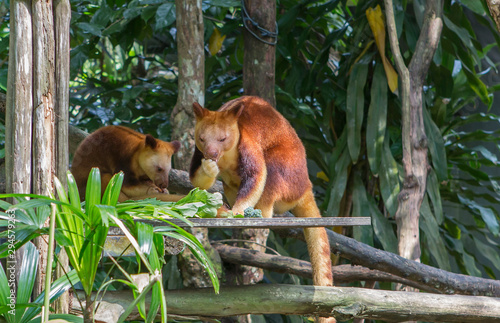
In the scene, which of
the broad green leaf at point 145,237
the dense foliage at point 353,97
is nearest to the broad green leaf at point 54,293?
the broad green leaf at point 145,237

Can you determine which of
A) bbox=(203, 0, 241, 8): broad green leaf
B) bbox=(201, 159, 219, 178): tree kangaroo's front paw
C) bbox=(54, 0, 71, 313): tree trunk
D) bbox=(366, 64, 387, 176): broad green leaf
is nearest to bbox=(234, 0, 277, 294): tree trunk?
bbox=(203, 0, 241, 8): broad green leaf

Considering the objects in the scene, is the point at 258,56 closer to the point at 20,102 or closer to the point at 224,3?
the point at 224,3

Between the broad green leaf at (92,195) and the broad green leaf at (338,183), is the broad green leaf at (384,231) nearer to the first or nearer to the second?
the broad green leaf at (338,183)

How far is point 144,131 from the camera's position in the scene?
5.02m

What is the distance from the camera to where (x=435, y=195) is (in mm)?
4422

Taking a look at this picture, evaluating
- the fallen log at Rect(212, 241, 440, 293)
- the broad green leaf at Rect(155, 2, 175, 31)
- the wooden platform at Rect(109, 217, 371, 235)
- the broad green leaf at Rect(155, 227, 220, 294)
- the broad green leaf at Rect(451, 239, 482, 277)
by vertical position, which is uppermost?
the broad green leaf at Rect(155, 2, 175, 31)

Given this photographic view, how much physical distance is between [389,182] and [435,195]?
450mm

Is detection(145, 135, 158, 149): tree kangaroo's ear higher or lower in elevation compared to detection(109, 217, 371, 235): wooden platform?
higher

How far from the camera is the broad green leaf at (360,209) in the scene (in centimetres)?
428

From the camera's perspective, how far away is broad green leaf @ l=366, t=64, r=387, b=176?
4.35m

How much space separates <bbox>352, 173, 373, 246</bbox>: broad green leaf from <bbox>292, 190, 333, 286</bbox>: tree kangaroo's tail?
1.69m

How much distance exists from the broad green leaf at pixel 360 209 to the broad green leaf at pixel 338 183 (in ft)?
0.43

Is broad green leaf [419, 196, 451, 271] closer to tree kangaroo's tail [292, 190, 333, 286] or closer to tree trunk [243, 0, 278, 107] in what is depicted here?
tree trunk [243, 0, 278, 107]

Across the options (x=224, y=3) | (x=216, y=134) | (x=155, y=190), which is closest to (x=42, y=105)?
(x=216, y=134)
